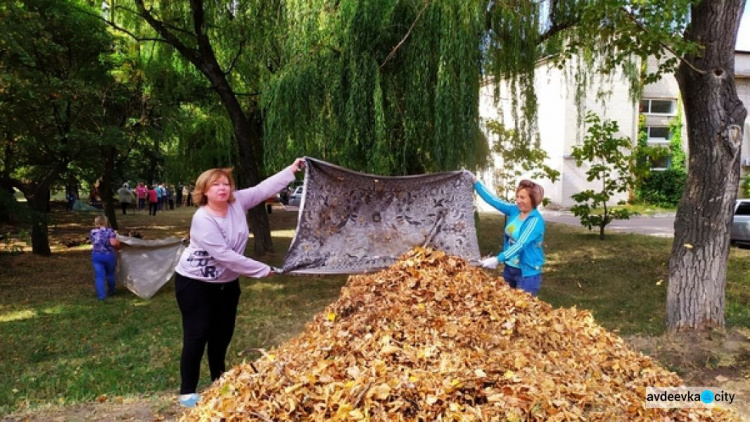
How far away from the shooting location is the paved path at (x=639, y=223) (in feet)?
54.3

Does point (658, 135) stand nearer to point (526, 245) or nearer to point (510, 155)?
point (510, 155)

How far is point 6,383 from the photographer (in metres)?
4.86

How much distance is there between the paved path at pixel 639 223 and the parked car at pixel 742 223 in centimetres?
191

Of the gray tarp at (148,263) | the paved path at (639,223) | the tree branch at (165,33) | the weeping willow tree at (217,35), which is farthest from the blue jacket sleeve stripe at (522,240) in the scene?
the paved path at (639,223)

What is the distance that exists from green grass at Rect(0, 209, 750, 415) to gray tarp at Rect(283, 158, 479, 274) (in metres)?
1.07

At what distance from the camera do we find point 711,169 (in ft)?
16.5

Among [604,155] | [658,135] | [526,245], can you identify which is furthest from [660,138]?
[526,245]

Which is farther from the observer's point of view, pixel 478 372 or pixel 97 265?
pixel 97 265

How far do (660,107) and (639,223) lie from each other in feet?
31.3

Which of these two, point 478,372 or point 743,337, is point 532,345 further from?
point 743,337

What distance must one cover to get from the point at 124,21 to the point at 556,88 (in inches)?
707

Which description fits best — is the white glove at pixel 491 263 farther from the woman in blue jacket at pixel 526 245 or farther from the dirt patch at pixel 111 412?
the dirt patch at pixel 111 412

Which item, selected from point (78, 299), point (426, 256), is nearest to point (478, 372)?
point (426, 256)

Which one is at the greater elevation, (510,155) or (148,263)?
(510,155)
